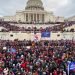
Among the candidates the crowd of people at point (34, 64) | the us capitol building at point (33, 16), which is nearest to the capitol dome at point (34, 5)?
the us capitol building at point (33, 16)

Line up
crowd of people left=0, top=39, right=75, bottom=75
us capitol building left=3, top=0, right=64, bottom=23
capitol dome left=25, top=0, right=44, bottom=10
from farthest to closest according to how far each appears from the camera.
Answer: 1. capitol dome left=25, top=0, right=44, bottom=10
2. us capitol building left=3, top=0, right=64, bottom=23
3. crowd of people left=0, top=39, right=75, bottom=75

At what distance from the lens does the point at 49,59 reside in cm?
2867

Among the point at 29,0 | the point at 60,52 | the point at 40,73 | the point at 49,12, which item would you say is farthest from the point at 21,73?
the point at 29,0

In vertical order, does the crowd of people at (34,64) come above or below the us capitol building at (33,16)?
below

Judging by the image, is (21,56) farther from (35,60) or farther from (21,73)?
(21,73)

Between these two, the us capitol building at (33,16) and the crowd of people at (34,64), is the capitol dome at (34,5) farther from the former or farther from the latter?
the crowd of people at (34,64)

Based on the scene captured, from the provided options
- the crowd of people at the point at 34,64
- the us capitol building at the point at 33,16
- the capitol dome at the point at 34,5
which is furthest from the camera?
the capitol dome at the point at 34,5

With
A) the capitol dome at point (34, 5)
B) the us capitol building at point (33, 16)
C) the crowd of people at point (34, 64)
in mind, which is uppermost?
the capitol dome at point (34, 5)

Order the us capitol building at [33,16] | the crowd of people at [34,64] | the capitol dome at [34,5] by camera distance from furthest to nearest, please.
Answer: the capitol dome at [34,5] → the us capitol building at [33,16] → the crowd of people at [34,64]

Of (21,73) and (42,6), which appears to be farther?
(42,6)

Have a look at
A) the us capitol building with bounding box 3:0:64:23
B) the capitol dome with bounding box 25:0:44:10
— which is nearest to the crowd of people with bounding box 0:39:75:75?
the us capitol building with bounding box 3:0:64:23

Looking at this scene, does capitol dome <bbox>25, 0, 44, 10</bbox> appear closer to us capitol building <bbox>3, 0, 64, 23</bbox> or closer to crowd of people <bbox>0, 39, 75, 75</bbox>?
us capitol building <bbox>3, 0, 64, 23</bbox>

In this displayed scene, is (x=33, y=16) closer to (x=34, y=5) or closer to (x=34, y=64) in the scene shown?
(x=34, y=5)

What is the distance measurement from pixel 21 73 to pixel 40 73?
1.57 m
